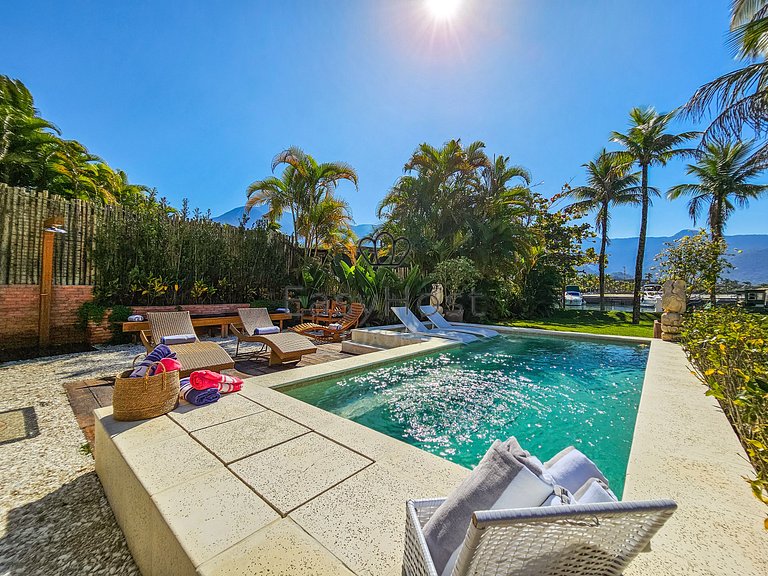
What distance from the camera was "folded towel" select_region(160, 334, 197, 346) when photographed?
5.37 meters

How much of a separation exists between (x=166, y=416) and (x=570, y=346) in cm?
893

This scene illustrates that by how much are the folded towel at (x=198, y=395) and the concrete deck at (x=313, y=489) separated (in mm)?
113

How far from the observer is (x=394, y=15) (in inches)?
303

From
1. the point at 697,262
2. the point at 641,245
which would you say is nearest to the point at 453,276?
the point at 697,262

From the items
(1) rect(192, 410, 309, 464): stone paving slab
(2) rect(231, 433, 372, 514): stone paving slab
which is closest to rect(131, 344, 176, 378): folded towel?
(1) rect(192, 410, 309, 464): stone paving slab

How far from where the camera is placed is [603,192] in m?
20.1

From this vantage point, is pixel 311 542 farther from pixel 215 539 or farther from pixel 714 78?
pixel 714 78

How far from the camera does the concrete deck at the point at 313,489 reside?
152 cm

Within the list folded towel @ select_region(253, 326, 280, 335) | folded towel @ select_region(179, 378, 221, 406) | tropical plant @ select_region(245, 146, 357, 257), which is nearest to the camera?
folded towel @ select_region(179, 378, 221, 406)

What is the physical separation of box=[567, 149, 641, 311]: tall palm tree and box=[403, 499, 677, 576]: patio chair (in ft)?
73.8

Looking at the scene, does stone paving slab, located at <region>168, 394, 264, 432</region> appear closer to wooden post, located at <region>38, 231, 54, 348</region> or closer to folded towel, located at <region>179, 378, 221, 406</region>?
folded towel, located at <region>179, 378, 221, 406</region>

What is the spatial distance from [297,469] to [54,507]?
179 cm

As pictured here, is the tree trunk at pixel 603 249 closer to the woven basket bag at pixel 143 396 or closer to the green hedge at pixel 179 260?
the green hedge at pixel 179 260

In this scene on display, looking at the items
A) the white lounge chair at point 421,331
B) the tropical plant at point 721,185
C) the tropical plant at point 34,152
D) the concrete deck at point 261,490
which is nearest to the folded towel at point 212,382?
the concrete deck at point 261,490
